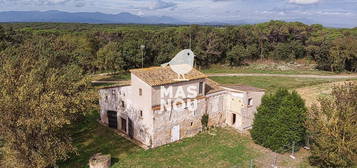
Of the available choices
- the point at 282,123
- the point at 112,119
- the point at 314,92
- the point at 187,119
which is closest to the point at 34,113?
the point at 112,119

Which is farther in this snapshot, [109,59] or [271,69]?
[271,69]

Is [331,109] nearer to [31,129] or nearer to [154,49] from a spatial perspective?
[31,129]

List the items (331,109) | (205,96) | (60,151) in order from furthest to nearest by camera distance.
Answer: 1. (205,96)
2. (331,109)
3. (60,151)

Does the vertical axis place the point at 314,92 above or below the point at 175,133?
above

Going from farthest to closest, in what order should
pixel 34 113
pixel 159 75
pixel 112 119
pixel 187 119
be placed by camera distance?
pixel 112 119
pixel 187 119
pixel 159 75
pixel 34 113

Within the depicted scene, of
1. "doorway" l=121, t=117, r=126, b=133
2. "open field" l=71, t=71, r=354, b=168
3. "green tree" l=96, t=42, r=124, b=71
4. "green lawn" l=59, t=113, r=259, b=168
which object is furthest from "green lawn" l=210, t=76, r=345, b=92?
"doorway" l=121, t=117, r=126, b=133

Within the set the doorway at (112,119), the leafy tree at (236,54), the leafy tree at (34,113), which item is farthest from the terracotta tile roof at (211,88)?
the leafy tree at (236,54)

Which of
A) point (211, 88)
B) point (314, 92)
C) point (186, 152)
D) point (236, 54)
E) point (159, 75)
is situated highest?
point (236, 54)

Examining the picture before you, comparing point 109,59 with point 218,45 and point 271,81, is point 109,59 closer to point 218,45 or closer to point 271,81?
point 218,45

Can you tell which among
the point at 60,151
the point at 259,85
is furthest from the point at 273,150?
the point at 259,85
